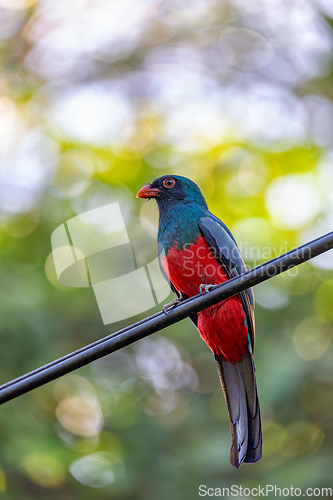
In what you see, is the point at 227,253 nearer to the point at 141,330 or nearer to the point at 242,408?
the point at 242,408

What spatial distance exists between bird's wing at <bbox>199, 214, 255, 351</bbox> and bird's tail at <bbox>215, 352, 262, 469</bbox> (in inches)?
7.2

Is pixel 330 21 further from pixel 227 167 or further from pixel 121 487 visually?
pixel 121 487

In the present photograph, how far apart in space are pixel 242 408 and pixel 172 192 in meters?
1.59

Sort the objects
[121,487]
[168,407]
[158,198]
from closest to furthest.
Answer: [158,198] < [121,487] < [168,407]

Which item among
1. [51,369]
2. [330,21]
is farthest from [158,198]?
[330,21]

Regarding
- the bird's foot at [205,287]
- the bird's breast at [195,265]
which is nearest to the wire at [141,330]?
the bird's foot at [205,287]

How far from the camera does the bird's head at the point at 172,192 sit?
13.0 feet

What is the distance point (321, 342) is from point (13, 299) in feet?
10.6

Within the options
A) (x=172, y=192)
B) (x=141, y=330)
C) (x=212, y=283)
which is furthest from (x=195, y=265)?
(x=141, y=330)

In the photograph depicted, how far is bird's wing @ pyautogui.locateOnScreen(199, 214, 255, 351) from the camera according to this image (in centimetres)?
352

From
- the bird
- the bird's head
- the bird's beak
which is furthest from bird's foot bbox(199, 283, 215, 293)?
the bird's beak

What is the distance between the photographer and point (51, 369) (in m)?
2.33

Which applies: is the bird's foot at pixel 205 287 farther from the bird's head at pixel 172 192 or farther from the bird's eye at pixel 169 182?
the bird's eye at pixel 169 182

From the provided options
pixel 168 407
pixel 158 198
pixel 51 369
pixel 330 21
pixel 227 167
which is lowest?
pixel 51 369
